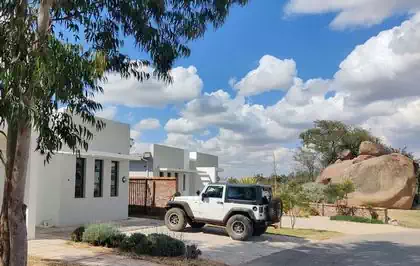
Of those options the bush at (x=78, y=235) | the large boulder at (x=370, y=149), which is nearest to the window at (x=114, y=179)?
the bush at (x=78, y=235)

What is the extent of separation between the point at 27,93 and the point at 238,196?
1210 centimetres

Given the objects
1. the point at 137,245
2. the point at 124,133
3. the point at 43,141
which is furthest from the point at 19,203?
the point at 124,133

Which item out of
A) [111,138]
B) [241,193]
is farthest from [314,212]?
[111,138]

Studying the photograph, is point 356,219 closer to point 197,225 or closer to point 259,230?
point 259,230

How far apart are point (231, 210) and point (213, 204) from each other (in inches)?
28.7

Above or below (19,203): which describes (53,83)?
above

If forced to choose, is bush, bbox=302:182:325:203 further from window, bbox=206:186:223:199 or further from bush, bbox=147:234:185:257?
bush, bbox=147:234:185:257

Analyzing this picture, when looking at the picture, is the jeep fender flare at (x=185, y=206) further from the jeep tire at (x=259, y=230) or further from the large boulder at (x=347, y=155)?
the large boulder at (x=347, y=155)

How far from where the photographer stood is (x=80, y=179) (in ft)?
63.5

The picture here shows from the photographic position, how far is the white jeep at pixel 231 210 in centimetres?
1734

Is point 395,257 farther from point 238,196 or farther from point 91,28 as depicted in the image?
point 91,28

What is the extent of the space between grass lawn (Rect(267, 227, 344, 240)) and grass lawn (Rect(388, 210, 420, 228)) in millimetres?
8064

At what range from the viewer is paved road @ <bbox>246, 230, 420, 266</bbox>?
1368 centimetres

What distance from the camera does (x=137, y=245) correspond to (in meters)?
12.8
